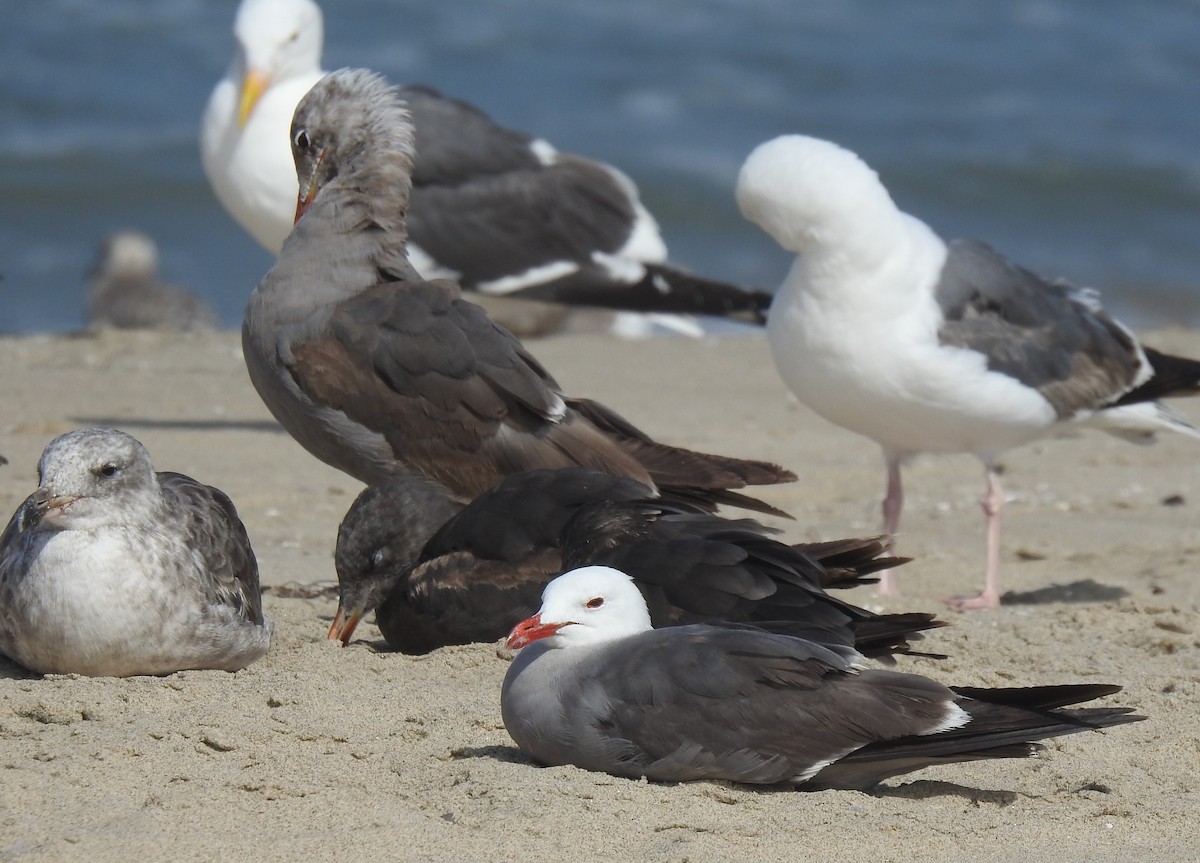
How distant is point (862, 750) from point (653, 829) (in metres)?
0.52

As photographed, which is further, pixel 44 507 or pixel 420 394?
pixel 420 394

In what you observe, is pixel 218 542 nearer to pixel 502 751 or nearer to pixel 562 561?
pixel 562 561

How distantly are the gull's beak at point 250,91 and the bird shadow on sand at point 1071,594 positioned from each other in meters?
5.39

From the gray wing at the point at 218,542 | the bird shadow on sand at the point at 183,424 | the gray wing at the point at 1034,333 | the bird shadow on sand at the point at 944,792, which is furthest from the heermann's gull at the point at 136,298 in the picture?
the bird shadow on sand at the point at 944,792

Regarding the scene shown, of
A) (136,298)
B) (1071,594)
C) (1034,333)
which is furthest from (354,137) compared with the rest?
(136,298)

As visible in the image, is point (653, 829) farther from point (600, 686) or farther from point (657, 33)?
point (657, 33)

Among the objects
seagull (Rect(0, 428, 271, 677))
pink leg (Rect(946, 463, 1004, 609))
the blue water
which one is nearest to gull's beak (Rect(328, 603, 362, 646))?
seagull (Rect(0, 428, 271, 677))

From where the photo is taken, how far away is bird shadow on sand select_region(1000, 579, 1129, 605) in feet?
21.7

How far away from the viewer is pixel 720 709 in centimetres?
404

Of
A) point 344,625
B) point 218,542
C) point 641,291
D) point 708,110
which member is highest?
point 218,542

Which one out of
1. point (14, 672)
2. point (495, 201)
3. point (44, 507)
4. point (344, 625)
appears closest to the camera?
point (44, 507)

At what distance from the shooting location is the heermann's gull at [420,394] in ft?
20.5

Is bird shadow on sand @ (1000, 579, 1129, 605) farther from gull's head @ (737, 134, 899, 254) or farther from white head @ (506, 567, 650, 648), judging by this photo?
white head @ (506, 567, 650, 648)

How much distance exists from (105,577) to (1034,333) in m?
4.01
